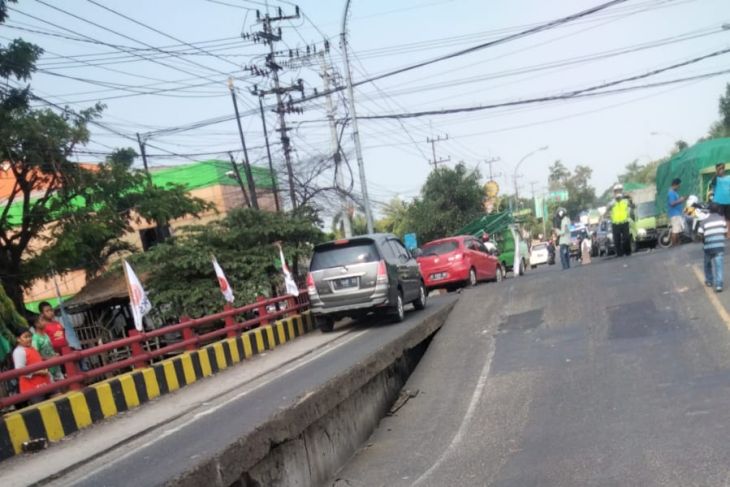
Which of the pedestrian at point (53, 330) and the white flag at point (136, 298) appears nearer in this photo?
the white flag at point (136, 298)

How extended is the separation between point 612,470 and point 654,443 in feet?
2.18

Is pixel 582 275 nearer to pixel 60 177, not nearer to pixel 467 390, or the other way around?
pixel 467 390

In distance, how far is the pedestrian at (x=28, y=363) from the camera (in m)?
8.04

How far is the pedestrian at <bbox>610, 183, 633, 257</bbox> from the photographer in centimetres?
1666

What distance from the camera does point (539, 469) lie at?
18.2ft

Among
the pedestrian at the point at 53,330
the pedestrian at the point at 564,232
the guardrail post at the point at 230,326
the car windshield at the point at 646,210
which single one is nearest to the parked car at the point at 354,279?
the guardrail post at the point at 230,326

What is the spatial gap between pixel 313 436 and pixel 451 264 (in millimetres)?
11673

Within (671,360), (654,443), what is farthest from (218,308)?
(654,443)

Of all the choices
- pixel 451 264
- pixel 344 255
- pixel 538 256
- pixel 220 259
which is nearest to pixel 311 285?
pixel 344 255

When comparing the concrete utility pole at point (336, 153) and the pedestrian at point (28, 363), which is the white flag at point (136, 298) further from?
the concrete utility pole at point (336, 153)

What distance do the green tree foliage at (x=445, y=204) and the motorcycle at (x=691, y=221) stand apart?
1651 cm

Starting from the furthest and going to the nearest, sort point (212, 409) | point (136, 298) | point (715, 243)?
point (715, 243), point (136, 298), point (212, 409)

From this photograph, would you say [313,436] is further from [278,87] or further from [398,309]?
[278,87]

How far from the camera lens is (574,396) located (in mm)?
7422
